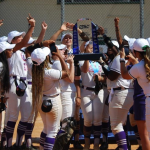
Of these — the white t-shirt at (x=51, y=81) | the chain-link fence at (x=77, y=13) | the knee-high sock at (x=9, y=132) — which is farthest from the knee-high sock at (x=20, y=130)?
the chain-link fence at (x=77, y=13)

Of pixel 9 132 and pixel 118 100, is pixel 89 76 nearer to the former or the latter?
pixel 118 100

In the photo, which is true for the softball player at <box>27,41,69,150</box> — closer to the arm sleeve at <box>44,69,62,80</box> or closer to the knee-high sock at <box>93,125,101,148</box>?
the arm sleeve at <box>44,69,62,80</box>

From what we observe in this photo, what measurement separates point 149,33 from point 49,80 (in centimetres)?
783

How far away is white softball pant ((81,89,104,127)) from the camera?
6.45m

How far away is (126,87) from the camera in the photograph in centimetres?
593

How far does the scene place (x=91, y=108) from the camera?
6469mm

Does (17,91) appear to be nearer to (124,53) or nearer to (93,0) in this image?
(124,53)

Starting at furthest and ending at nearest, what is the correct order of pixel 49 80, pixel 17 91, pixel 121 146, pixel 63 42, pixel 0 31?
pixel 0 31 → pixel 63 42 → pixel 17 91 → pixel 121 146 → pixel 49 80

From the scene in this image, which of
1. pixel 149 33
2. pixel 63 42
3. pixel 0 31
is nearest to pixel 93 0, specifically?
pixel 149 33

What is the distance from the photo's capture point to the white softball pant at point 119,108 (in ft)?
19.1

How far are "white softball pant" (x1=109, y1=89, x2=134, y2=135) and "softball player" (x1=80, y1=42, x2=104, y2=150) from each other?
634 millimetres

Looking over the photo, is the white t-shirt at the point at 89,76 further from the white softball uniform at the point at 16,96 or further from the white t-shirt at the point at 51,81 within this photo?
the white t-shirt at the point at 51,81

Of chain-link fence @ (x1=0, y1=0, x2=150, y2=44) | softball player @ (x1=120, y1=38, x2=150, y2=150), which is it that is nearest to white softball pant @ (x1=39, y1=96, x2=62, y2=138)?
softball player @ (x1=120, y1=38, x2=150, y2=150)

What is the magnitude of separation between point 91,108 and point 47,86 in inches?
50.1
